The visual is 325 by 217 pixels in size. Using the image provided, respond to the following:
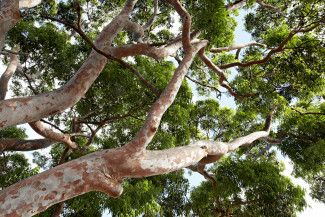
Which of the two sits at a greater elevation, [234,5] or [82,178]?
[234,5]

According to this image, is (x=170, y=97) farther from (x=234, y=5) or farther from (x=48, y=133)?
(x=234, y=5)

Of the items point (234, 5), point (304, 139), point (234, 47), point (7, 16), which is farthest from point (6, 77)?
point (304, 139)

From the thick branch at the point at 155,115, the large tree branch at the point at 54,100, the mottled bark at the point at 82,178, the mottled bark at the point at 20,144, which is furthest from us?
the mottled bark at the point at 20,144

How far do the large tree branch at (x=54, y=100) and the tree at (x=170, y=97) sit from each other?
2 cm

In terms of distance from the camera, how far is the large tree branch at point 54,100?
455cm

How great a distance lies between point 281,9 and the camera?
1020 cm

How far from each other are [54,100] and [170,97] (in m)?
1.72

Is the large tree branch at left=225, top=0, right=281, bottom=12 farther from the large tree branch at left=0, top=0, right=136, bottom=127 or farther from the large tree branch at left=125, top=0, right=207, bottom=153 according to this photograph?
the large tree branch at left=0, top=0, right=136, bottom=127

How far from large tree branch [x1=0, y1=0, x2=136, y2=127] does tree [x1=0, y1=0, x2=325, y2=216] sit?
0.02 m

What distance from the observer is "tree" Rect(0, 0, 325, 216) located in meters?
5.48

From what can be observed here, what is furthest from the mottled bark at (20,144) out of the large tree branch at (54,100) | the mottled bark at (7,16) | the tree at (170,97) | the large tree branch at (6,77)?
the large tree branch at (54,100)

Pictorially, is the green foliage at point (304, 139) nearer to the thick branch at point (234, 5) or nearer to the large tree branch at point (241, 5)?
the large tree branch at point (241, 5)

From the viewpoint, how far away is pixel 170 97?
176 inches

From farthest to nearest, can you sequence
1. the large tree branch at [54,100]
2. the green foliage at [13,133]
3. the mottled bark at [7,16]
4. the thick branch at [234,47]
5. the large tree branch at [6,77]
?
the green foliage at [13,133]
the thick branch at [234,47]
the large tree branch at [6,77]
the mottled bark at [7,16]
the large tree branch at [54,100]
